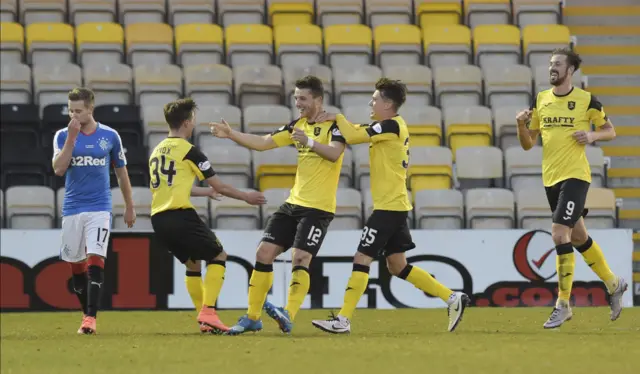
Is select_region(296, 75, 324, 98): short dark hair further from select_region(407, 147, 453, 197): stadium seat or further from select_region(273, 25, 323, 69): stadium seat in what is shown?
select_region(273, 25, 323, 69): stadium seat

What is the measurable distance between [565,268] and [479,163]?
16.3 ft

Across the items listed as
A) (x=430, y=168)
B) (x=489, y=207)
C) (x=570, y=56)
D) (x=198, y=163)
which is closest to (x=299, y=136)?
(x=198, y=163)

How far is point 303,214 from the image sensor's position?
27.1 feet

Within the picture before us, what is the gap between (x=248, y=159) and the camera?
1358 cm

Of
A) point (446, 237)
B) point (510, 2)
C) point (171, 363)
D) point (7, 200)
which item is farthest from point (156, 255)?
point (510, 2)

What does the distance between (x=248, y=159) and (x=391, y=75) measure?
2.57 meters

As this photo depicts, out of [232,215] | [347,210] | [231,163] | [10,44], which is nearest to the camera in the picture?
[347,210]

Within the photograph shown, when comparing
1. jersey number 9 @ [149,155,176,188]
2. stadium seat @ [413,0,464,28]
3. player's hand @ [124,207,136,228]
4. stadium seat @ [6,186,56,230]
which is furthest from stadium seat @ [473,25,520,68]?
jersey number 9 @ [149,155,176,188]

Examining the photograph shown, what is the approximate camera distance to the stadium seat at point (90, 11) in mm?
16312

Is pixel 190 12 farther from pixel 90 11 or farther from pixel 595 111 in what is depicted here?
pixel 595 111

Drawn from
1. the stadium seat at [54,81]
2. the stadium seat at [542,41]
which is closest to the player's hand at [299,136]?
the stadium seat at [54,81]

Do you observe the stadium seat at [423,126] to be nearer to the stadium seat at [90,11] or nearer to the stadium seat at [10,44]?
the stadium seat at [90,11]

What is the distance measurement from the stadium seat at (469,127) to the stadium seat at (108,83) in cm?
407

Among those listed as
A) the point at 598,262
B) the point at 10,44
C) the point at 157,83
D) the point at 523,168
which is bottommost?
the point at 598,262
